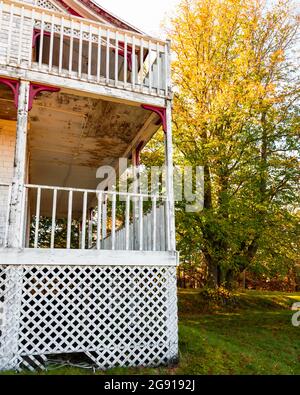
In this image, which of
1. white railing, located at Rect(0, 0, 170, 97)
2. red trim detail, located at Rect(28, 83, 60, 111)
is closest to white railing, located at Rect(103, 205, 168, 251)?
white railing, located at Rect(0, 0, 170, 97)

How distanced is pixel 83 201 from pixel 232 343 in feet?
15.3

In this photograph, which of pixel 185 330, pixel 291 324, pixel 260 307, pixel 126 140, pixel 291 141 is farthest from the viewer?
pixel 260 307

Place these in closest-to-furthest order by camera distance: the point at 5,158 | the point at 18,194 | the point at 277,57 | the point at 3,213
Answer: the point at 18,194 < the point at 3,213 < the point at 5,158 < the point at 277,57

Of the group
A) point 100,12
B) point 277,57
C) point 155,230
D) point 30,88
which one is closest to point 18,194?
point 30,88

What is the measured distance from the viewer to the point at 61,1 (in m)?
7.41

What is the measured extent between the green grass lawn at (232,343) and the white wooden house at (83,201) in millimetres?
625

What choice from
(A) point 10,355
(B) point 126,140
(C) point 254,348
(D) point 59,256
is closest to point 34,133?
(B) point 126,140

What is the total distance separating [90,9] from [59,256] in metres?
5.68

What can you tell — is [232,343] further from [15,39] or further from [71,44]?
[15,39]

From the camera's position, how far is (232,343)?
7484mm

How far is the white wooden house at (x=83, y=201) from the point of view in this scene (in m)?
5.14

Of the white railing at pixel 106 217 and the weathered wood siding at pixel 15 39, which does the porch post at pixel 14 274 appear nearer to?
the white railing at pixel 106 217

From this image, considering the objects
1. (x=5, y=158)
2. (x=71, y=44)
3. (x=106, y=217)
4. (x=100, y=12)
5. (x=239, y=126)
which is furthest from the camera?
(x=239, y=126)

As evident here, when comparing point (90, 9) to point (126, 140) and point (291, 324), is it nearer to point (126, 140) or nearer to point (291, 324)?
point (126, 140)
